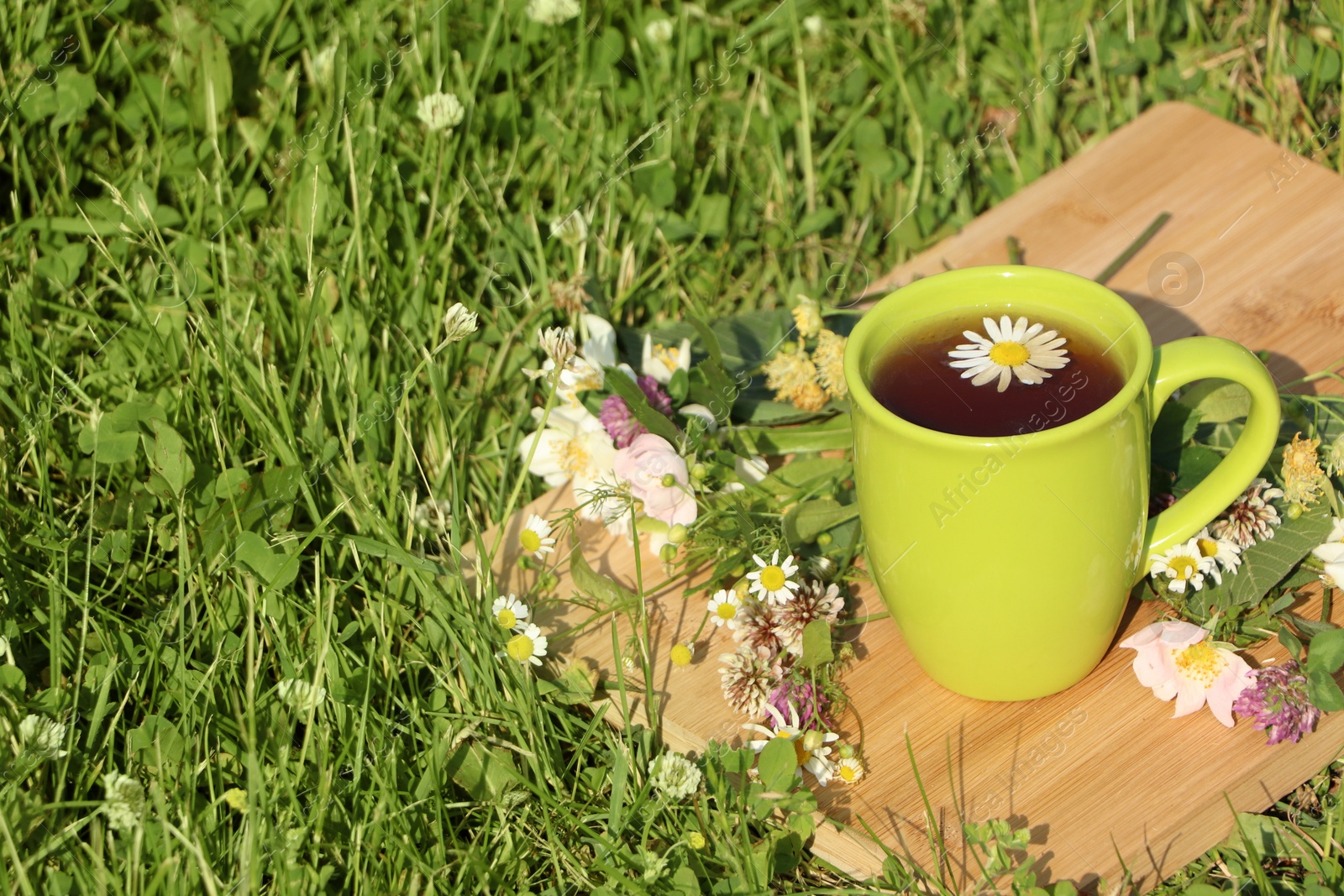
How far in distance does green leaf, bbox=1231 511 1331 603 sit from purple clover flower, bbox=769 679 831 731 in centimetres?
40

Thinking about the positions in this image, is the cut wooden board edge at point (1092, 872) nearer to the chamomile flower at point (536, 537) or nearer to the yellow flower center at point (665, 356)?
the chamomile flower at point (536, 537)

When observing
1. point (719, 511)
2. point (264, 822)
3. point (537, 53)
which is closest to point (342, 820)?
point (264, 822)

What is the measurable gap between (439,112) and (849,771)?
1055 mm

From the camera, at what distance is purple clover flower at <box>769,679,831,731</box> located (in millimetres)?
1181

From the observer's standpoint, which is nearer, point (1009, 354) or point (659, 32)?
point (1009, 354)

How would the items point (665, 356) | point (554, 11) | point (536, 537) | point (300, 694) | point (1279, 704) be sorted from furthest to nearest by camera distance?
point (554, 11)
point (665, 356)
point (536, 537)
point (300, 694)
point (1279, 704)

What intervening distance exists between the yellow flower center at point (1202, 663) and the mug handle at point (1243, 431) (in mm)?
94

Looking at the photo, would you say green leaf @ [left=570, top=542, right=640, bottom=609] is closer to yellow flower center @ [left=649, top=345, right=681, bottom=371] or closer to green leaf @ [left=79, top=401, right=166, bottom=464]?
yellow flower center @ [left=649, top=345, right=681, bottom=371]

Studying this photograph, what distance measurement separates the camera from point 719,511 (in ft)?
4.32

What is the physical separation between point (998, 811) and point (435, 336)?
0.88m

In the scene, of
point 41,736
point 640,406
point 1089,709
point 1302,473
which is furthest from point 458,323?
point 1302,473

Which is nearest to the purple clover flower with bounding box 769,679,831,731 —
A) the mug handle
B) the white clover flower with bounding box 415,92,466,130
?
the mug handle

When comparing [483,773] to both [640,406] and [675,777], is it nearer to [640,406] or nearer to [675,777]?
[675,777]

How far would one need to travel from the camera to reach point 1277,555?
1.20 meters
